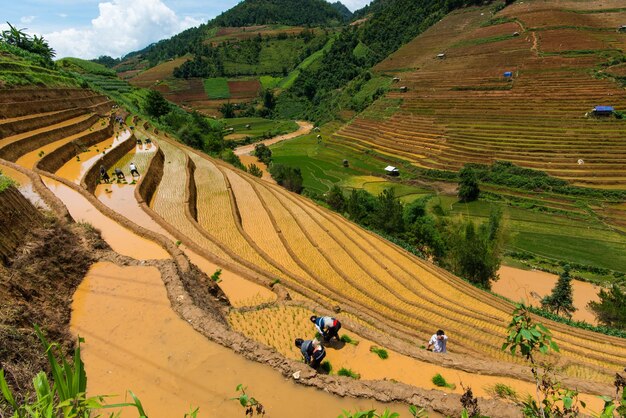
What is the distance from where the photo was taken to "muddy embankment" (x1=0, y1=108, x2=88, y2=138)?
28.0m

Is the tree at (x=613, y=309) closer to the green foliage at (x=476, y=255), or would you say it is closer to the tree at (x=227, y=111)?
the green foliage at (x=476, y=255)

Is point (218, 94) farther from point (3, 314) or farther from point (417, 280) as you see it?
point (3, 314)

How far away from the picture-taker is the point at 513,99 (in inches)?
2240

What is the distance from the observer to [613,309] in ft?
71.5

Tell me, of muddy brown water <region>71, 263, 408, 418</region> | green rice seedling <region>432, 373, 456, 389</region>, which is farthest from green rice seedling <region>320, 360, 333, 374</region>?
green rice seedling <region>432, 373, 456, 389</region>

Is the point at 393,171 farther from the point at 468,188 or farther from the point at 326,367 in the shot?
the point at 326,367

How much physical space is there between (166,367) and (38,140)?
29.0 meters

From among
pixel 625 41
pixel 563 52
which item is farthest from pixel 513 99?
pixel 625 41

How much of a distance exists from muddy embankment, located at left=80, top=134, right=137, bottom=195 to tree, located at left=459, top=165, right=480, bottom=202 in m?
36.3

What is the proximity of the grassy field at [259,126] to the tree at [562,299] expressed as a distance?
77.2 meters

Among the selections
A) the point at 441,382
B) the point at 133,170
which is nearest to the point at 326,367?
the point at 441,382

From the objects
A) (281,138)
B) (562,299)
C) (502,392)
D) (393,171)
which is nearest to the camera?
(502,392)

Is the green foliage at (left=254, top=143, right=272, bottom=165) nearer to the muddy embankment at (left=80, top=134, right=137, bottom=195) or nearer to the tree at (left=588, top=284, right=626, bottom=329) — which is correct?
the muddy embankment at (left=80, top=134, right=137, bottom=195)

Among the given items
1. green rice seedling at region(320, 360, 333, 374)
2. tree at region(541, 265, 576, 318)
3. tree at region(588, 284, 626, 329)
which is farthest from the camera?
tree at region(541, 265, 576, 318)
